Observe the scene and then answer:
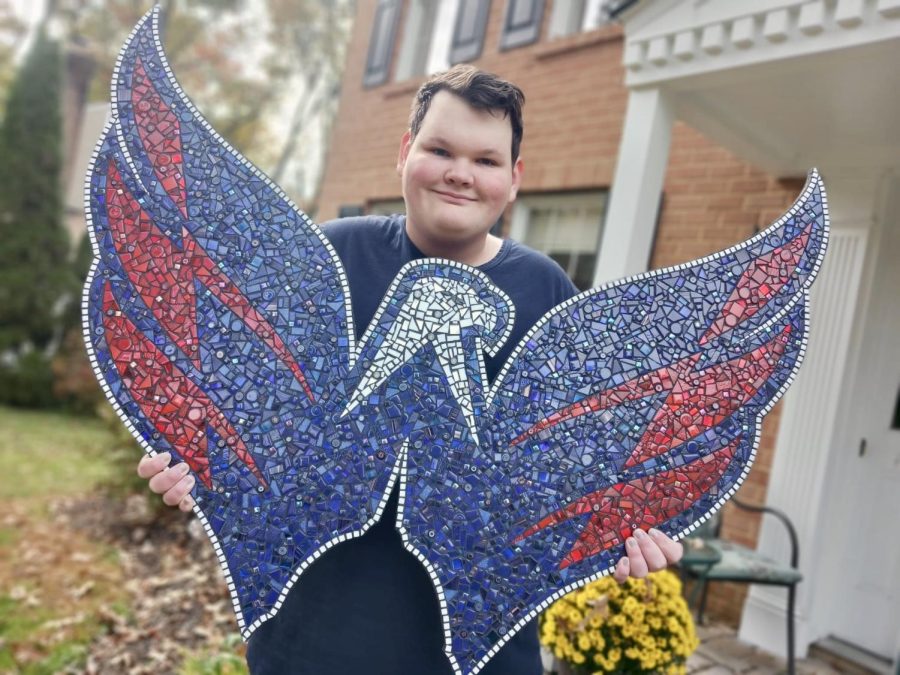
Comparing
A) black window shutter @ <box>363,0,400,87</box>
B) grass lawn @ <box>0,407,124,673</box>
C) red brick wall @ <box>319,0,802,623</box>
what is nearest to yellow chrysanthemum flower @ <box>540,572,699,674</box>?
red brick wall @ <box>319,0,802,623</box>

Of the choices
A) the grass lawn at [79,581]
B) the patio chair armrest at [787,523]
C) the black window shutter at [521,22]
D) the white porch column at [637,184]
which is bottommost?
the grass lawn at [79,581]

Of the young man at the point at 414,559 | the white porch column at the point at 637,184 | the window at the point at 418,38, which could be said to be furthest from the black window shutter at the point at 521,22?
the young man at the point at 414,559

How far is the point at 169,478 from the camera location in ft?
3.62

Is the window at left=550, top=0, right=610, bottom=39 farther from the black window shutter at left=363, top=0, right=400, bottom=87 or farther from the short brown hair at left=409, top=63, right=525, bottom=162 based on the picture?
the short brown hair at left=409, top=63, right=525, bottom=162

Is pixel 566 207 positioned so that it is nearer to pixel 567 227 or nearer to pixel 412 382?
pixel 567 227

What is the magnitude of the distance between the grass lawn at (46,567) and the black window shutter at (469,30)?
16.3 feet

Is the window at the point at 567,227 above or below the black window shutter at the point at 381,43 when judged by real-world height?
below

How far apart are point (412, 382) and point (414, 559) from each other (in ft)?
1.09

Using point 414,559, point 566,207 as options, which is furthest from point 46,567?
point 566,207

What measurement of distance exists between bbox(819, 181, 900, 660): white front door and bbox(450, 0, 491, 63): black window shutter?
13.0ft

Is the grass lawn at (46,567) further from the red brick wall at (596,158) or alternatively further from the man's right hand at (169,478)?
the red brick wall at (596,158)

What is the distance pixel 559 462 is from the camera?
1.16 m

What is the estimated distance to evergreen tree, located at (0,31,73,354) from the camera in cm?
1028

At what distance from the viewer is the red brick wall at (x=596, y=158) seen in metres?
4.18
